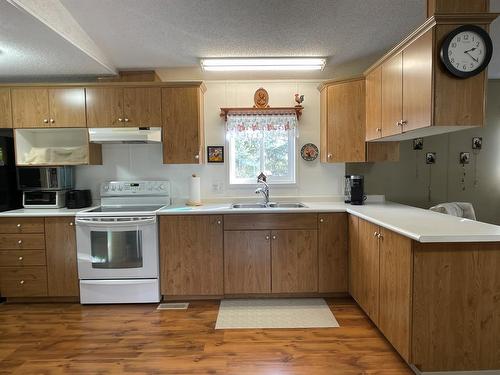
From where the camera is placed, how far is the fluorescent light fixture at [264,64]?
298cm

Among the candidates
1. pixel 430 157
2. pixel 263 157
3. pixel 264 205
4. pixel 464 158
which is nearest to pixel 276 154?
pixel 263 157

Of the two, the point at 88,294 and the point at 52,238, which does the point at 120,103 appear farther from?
the point at 88,294

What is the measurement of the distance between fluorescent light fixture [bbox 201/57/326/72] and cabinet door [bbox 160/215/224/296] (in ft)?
5.18

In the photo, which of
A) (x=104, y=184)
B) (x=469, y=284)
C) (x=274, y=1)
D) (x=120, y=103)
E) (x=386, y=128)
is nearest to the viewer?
(x=469, y=284)

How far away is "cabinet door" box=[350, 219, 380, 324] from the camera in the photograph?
7.36 feet

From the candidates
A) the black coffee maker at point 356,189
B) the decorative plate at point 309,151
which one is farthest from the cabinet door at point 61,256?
the black coffee maker at point 356,189

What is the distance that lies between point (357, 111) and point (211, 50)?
1.59 meters

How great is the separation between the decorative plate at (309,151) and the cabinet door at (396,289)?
1445 millimetres

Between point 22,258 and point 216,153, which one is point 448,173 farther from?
point 22,258

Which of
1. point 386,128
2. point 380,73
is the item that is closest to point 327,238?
point 386,128

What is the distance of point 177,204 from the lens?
3365mm

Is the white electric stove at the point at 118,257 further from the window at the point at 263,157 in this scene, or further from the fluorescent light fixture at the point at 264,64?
the fluorescent light fixture at the point at 264,64

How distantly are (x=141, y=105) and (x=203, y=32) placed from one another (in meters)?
0.98

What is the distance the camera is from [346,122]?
3.03 m
